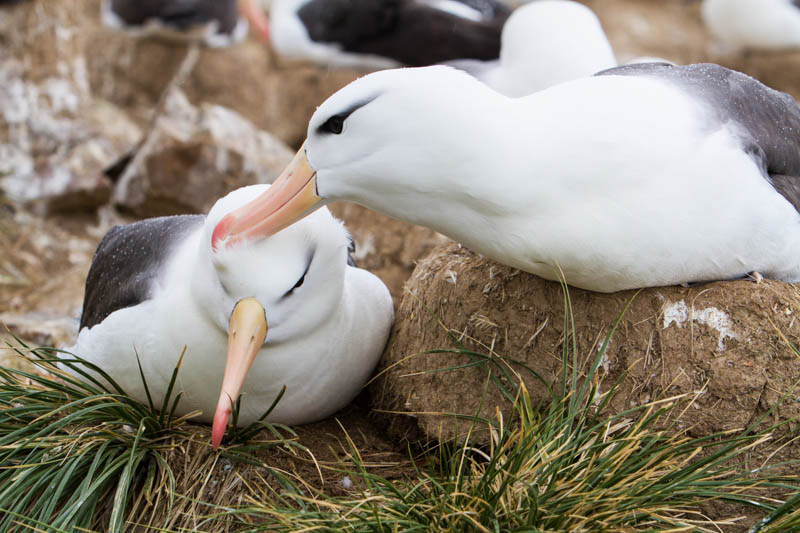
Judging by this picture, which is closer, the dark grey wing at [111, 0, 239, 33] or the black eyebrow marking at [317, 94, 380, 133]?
the black eyebrow marking at [317, 94, 380, 133]

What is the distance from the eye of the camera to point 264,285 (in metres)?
3.08

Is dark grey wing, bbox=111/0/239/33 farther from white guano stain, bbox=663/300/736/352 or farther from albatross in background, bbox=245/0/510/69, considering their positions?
white guano stain, bbox=663/300/736/352

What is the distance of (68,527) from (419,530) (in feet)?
3.99

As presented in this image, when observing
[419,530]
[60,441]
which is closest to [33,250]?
[60,441]

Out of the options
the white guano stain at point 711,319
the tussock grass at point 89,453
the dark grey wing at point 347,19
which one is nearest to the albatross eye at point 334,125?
the tussock grass at point 89,453

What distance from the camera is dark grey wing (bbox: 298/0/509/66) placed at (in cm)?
709

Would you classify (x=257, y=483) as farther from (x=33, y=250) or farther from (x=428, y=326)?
(x=33, y=250)

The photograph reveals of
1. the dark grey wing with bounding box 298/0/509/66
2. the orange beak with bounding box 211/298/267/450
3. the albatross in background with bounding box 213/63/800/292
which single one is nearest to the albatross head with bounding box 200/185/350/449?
the orange beak with bounding box 211/298/267/450

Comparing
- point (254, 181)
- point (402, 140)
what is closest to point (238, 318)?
point (402, 140)

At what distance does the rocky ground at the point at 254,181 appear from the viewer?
3045mm

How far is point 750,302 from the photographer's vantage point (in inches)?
119

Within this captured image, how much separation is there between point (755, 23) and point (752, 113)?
7.52m

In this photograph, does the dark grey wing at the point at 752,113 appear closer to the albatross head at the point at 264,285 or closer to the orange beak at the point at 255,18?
the albatross head at the point at 264,285

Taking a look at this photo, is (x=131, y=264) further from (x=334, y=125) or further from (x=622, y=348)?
(x=622, y=348)
